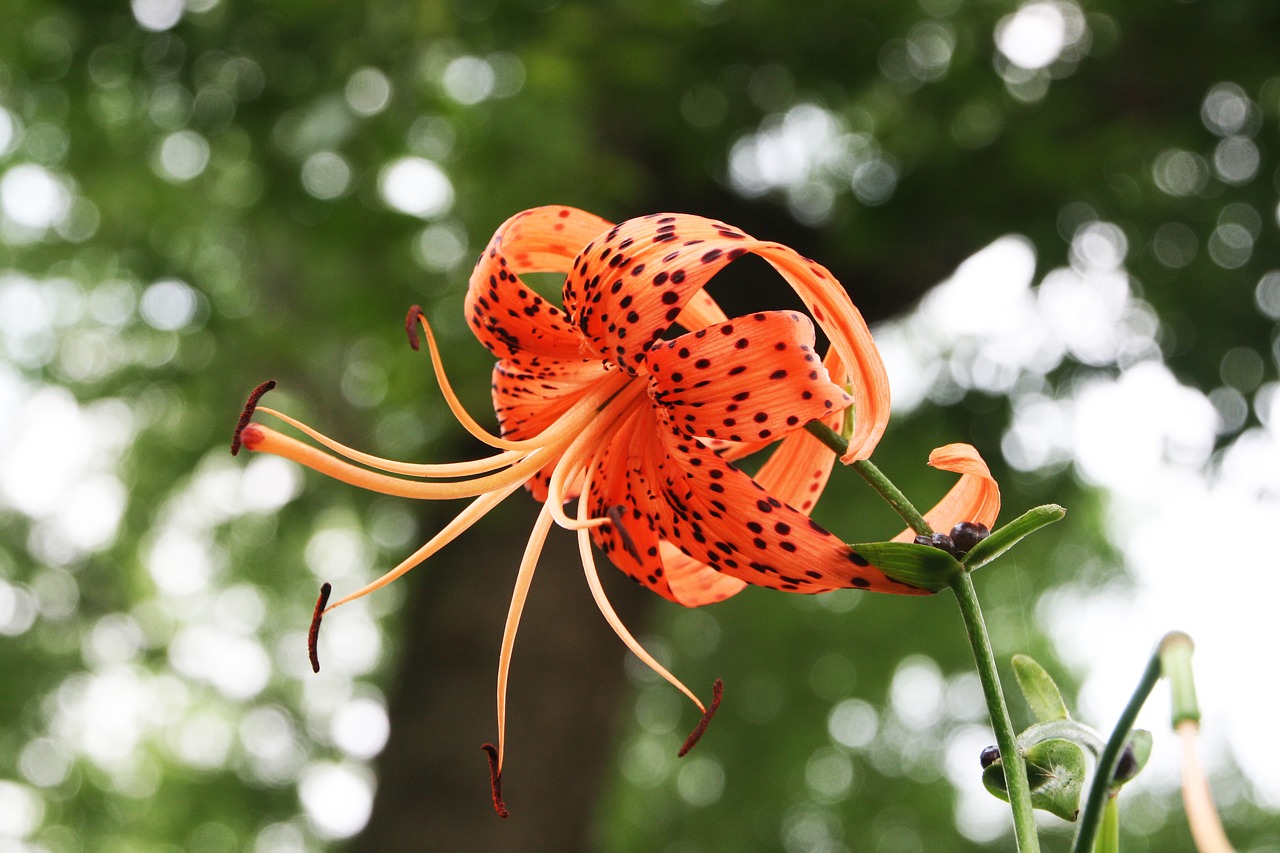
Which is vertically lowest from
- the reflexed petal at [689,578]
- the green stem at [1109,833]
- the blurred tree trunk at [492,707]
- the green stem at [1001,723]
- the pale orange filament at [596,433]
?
the blurred tree trunk at [492,707]

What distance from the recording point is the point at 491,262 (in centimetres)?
72

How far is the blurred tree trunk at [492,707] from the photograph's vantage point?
2973mm

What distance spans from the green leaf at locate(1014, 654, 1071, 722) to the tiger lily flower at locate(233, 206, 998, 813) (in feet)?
0.25

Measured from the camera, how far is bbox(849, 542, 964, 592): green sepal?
1.56ft

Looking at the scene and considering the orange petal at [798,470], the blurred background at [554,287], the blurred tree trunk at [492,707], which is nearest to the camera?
the orange petal at [798,470]

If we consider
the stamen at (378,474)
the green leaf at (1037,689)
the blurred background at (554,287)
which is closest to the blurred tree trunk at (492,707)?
the blurred background at (554,287)

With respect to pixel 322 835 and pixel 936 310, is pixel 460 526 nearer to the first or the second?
pixel 936 310

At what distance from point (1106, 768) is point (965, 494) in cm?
22

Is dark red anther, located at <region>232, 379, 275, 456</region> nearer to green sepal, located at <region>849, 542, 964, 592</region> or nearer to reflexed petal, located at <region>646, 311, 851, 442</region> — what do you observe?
reflexed petal, located at <region>646, 311, 851, 442</region>

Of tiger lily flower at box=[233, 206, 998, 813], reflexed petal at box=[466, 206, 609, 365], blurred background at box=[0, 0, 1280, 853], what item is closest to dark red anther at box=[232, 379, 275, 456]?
tiger lily flower at box=[233, 206, 998, 813]

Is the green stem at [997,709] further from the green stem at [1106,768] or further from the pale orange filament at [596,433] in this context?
the pale orange filament at [596,433]

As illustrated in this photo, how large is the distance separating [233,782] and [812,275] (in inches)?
206

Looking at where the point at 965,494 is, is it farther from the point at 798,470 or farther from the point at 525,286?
the point at 525,286

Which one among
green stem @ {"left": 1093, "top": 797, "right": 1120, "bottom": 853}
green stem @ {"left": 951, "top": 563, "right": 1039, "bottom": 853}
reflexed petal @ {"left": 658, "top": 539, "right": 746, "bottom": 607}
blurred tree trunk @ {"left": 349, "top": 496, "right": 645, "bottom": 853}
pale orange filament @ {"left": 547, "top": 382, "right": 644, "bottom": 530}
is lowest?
blurred tree trunk @ {"left": 349, "top": 496, "right": 645, "bottom": 853}
